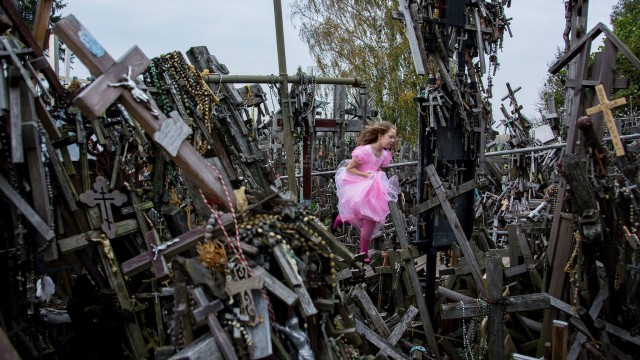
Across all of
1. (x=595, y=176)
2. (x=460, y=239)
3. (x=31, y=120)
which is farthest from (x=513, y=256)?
(x=31, y=120)

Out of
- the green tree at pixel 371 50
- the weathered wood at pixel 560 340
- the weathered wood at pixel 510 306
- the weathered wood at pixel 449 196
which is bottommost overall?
the weathered wood at pixel 560 340

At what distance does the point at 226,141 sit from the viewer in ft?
20.5

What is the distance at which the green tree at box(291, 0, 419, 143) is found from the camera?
80.9 ft

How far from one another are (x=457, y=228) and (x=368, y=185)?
165 cm

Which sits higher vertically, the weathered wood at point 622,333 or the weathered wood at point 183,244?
the weathered wood at point 183,244

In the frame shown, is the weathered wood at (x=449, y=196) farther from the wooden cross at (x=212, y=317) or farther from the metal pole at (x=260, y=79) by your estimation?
the wooden cross at (x=212, y=317)

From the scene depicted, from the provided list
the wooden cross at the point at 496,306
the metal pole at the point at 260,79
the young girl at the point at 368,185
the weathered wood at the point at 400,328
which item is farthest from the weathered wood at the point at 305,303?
the young girl at the point at 368,185

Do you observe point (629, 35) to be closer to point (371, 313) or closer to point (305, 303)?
point (371, 313)

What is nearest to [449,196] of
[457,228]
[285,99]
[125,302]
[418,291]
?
[457,228]

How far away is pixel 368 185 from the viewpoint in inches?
302

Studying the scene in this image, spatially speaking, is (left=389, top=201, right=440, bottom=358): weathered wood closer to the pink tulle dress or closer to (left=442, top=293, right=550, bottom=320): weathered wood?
the pink tulle dress

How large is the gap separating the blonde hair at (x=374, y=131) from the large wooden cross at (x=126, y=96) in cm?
443

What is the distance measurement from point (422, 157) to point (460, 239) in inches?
46.7

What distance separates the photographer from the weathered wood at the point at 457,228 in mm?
6172
